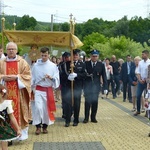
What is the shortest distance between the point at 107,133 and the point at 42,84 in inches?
73.6

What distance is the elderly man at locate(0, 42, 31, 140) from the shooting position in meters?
9.31

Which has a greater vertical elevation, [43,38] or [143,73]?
[43,38]

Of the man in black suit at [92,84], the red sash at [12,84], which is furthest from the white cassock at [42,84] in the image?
the man in black suit at [92,84]

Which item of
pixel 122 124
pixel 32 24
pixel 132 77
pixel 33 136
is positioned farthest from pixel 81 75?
pixel 32 24

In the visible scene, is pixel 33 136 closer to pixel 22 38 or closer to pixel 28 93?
pixel 28 93

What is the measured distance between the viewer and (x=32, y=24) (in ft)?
311

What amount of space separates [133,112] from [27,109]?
6.37m

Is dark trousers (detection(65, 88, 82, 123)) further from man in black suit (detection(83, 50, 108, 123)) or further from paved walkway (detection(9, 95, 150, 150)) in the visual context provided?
man in black suit (detection(83, 50, 108, 123))

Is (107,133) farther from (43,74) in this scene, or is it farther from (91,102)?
(91,102)

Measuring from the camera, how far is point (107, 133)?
11117 millimetres

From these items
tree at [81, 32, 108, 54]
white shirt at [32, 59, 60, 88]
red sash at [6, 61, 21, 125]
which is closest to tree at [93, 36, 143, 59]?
tree at [81, 32, 108, 54]

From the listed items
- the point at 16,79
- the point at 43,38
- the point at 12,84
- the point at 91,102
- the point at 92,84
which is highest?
the point at 43,38

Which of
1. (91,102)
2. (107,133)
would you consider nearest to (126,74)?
(91,102)

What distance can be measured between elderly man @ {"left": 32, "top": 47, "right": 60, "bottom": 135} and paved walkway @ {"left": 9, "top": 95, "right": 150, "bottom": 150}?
350 mm
